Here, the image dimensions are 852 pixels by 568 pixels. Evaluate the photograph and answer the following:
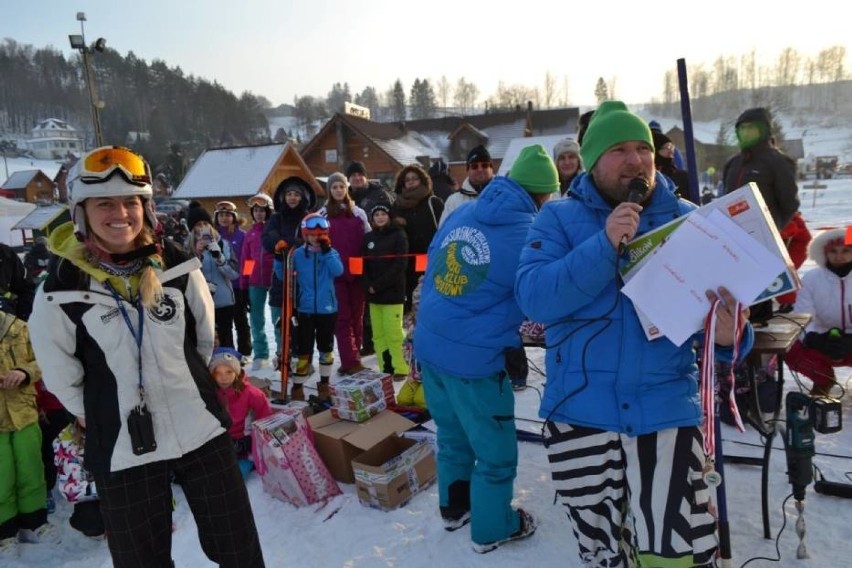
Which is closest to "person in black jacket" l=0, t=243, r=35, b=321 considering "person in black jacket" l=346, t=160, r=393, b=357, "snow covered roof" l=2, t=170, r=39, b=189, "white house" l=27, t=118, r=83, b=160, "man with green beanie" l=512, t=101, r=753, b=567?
"man with green beanie" l=512, t=101, r=753, b=567

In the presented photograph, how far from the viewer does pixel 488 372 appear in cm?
271

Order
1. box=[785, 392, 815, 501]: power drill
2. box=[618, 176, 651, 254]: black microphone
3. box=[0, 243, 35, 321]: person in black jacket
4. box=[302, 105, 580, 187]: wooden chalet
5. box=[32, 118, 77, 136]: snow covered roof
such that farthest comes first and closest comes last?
box=[32, 118, 77, 136]: snow covered roof → box=[302, 105, 580, 187]: wooden chalet → box=[0, 243, 35, 321]: person in black jacket → box=[785, 392, 815, 501]: power drill → box=[618, 176, 651, 254]: black microphone

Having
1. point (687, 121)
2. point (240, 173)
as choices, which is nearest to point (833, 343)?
point (687, 121)

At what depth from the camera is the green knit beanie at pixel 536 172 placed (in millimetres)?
2674

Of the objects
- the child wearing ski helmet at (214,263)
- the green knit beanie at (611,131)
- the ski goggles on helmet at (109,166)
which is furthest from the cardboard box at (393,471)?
the child wearing ski helmet at (214,263)

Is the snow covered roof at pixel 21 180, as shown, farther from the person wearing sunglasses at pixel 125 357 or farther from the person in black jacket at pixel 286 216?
the person wearing sunglasses at pixel 125 357

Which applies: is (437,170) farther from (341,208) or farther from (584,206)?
(584,206)

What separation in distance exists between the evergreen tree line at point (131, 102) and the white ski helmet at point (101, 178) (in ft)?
177

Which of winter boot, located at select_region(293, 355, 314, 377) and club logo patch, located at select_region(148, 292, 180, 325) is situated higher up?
club logo patch, located at select_region(148, 292, 180, 325)

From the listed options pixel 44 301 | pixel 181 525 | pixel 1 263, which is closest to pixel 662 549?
pixel 44 301

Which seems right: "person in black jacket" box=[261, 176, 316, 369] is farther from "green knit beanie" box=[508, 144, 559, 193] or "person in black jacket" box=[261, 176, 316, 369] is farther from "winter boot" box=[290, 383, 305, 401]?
"green knit beanie" box=[508, 144, 559, 193]

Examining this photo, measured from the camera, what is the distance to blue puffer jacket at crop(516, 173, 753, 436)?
1.86 m

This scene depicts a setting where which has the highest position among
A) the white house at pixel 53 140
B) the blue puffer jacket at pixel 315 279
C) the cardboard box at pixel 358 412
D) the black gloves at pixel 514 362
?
the white house at pixel 53 140

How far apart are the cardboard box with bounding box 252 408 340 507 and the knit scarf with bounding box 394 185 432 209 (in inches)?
127
